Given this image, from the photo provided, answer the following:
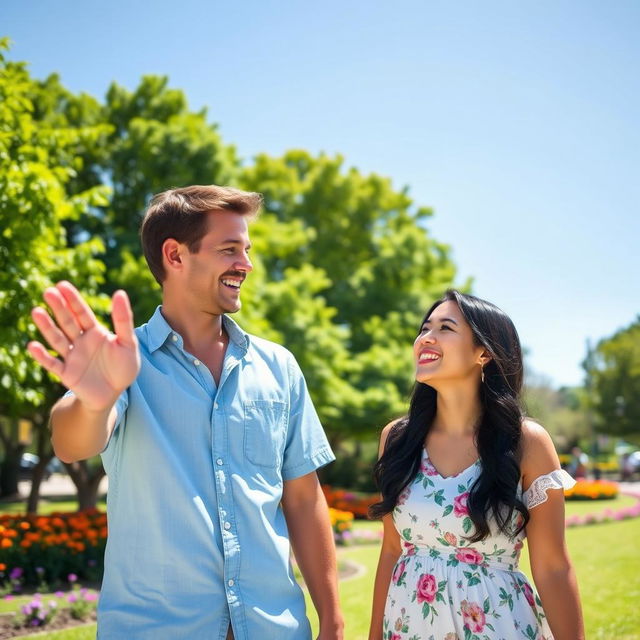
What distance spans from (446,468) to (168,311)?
155 centimetres

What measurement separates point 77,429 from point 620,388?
43036 millimetres

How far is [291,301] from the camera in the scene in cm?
1919

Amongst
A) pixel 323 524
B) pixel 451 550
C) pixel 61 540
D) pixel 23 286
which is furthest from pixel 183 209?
pixel 61 540

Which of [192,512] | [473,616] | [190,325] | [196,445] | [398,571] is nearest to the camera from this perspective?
[192,512]

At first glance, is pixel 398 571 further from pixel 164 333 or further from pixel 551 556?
pixel 164 333

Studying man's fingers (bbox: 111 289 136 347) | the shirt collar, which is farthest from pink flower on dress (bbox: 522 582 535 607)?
man's fingers (bbox: 111 289 136 347)

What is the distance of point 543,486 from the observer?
128 inches

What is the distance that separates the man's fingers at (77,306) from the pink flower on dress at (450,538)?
1.92 m

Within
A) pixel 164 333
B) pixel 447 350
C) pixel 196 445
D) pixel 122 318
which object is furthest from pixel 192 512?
pixel 447 350

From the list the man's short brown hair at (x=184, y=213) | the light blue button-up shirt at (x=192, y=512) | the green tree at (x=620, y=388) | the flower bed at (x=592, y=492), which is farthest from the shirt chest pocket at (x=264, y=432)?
the green tree at (x=620, y=388)

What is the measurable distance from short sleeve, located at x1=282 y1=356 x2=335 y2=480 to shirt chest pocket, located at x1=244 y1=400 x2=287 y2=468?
0.07 meters

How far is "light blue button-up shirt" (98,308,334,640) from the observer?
8.22 ft

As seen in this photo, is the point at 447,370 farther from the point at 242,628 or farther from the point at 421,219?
the point at 421,219

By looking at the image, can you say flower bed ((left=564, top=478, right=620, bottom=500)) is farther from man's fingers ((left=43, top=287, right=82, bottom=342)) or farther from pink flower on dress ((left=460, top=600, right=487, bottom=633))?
man's fingers ((left=43, top=287, right=82, bottom=342))
